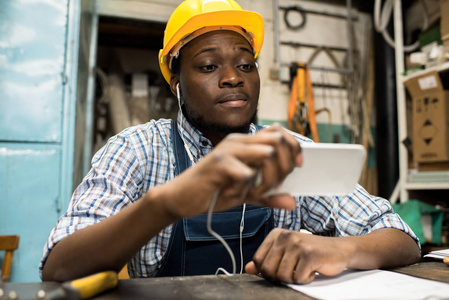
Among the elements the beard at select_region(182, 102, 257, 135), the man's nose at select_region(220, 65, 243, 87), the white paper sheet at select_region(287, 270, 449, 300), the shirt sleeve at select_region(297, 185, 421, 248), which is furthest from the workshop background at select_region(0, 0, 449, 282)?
the white paper sheet at select_region(287, 270, 449, 300)

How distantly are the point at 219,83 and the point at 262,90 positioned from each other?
236cm

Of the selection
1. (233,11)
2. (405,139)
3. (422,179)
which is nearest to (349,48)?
(405,139)

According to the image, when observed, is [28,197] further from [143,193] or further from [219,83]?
[219,83]

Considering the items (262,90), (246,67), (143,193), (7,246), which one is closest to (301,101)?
(262,90)

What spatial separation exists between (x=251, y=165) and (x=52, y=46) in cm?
223

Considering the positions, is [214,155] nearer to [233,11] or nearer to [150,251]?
[150,251]

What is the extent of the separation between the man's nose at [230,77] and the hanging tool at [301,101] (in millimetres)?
2208

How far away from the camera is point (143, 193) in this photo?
4.05ft

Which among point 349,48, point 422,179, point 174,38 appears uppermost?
point 349,48

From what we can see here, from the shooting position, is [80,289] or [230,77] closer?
[80,289]

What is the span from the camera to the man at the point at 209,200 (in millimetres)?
622

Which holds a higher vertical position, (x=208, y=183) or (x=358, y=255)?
(x=208, y=183)

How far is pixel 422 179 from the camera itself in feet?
9.43

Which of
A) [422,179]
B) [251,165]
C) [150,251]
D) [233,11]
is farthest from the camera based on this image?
[422,179]
